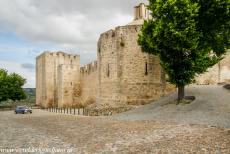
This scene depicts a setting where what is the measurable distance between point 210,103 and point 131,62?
8.59m

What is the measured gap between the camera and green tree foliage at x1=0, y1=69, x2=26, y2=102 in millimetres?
49062

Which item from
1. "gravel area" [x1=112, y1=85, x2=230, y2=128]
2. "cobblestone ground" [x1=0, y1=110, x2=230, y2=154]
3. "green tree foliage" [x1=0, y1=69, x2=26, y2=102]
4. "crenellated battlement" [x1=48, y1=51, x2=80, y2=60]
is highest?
"crenellated battlement" [x1=48, y1=51, x2=80, y2=60]

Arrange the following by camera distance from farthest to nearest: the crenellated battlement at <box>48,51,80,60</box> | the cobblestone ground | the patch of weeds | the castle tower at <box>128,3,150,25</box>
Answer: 1. the crenellated battlement at <box>48,51,80,60</box>
2. the castle tower at <box>128,3,150,25</box>
3. the patch of weeds
4. the cobblestone ground

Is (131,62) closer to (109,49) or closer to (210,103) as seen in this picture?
(109,49)

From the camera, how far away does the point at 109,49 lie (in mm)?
28844

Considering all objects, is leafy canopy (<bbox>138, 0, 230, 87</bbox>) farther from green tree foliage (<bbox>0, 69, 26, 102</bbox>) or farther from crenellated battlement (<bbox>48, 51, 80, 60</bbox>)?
green tree foliage (<bbox>0, 69, 26, 102</bbox>)

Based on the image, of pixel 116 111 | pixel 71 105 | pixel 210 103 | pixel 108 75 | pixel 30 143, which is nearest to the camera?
pixel 30 143

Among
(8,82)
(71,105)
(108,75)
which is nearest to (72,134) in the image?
(108,75)

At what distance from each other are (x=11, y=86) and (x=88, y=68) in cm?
1282

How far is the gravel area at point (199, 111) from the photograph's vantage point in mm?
16425

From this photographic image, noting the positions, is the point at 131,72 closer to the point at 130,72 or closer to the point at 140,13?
the point at 130,72

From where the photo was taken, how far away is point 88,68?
44.7 metres

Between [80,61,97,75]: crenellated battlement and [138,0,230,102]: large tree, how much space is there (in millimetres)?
19547

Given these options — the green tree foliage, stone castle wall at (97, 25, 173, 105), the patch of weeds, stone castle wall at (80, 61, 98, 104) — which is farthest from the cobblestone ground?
the green tree foliage
